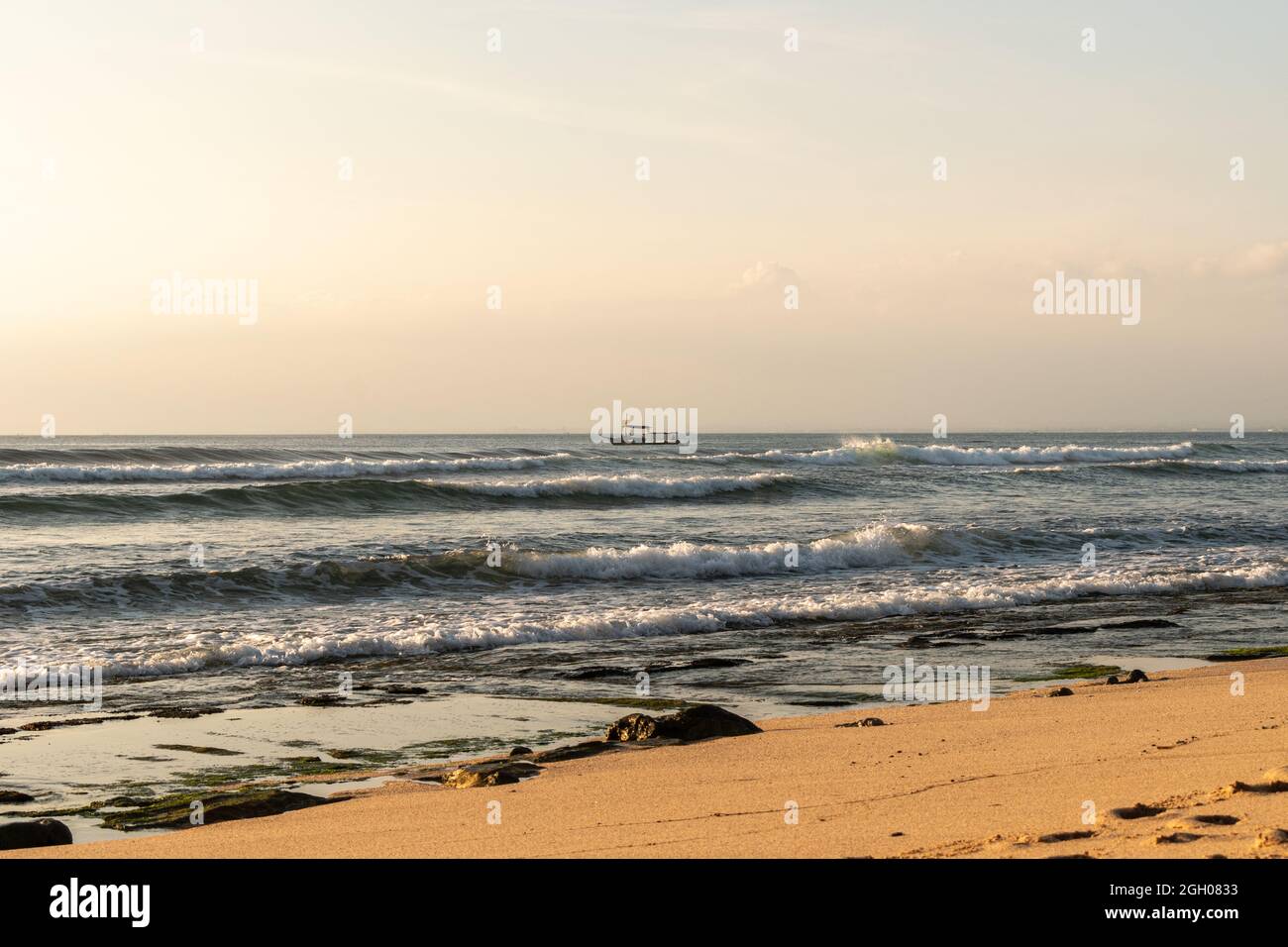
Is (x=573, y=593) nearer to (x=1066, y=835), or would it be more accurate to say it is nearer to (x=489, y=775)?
(x=489, y=775)

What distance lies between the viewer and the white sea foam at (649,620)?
1359cm

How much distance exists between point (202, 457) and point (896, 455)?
3589cm

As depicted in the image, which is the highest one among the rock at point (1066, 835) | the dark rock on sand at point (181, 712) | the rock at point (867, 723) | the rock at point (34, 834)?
the rock at point (1066, 835)

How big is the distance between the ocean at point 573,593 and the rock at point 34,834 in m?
1.95

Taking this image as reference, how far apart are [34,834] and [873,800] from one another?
184 inches

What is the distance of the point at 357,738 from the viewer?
9.39 metres

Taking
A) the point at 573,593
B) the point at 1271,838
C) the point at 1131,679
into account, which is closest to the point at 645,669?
the point at 1131,679

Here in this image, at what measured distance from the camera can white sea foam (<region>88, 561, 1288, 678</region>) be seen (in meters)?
13.6

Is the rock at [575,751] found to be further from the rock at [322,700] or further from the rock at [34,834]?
the rock at [322,700]

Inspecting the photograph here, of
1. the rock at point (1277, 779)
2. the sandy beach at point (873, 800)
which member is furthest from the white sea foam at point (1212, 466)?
the rock at point (1277, 779)
